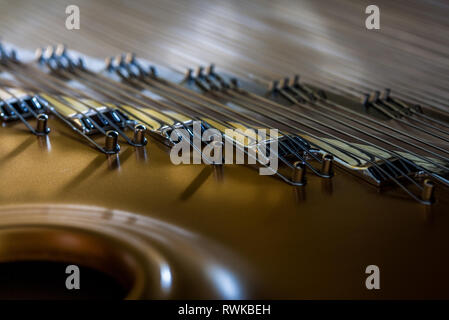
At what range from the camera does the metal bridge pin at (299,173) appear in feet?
3.84

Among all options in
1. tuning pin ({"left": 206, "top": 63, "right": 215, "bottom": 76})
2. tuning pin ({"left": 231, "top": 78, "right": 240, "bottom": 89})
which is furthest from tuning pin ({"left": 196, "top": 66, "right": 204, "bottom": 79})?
tuning pin ({"left": 231, "top": 78, "right": 240, "bottom": 89})

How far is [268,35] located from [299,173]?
3.50 ft

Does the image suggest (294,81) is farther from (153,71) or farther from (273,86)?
(153,71)

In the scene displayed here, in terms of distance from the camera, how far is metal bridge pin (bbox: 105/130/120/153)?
1301mm

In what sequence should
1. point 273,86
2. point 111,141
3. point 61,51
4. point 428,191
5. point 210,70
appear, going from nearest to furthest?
1. point 428,191
2. point 111,141
3. point 273,86
4. point 210,70
5. point 61,51

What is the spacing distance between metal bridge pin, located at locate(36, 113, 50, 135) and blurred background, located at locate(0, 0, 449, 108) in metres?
0.72

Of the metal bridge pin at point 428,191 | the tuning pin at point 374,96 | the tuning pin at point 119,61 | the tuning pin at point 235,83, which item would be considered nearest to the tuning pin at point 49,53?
the tuning pin at point 119,61

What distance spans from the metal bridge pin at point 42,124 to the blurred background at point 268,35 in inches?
28.5

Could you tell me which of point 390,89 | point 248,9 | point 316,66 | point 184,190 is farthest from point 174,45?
point 184,190

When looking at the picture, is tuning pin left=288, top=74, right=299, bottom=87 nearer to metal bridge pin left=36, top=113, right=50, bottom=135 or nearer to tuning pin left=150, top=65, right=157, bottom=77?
tuning pin left=150, top=65, right=157, bottom=77

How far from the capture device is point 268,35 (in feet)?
6.90

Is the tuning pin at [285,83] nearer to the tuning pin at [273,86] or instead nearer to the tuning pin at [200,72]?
the tuning pin at [273,86]

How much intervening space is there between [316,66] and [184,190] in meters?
0.93

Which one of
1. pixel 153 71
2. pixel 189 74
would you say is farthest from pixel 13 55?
pixel 189 74
